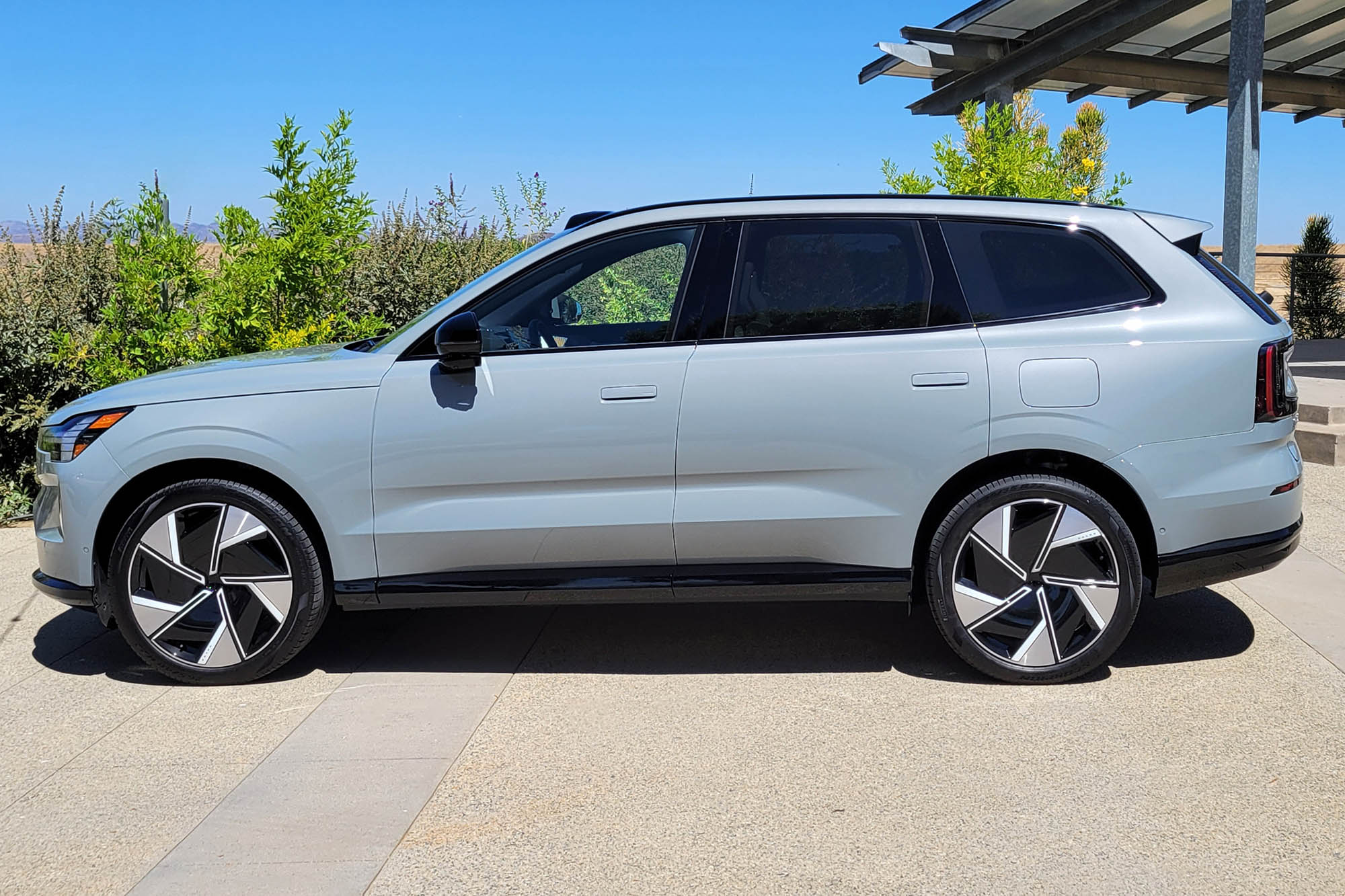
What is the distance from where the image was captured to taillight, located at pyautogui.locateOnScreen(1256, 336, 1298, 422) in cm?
425

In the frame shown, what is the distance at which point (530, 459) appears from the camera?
Result: 4.30m

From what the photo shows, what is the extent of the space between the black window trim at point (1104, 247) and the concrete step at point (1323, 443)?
16.0 ft

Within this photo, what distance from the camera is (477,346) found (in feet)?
14.0

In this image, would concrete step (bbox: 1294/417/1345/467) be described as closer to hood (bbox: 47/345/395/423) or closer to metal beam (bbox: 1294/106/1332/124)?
hood (bbox: 47/345/395/423)

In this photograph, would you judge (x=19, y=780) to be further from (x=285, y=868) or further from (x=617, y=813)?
(x=617, y=813)

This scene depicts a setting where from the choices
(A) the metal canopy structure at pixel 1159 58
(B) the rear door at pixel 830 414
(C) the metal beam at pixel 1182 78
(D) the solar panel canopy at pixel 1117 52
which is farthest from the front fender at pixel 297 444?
(C) the metal beam at pixel 1182 78

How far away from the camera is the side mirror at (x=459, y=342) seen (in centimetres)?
425

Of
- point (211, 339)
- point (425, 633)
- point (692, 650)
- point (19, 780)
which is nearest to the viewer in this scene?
point (19, 780)

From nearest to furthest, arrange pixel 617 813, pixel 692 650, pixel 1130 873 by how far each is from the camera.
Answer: pixel 1130 873, pixel 617 813, pixel 692 650

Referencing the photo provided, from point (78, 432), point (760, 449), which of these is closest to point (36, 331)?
point (78, 432)

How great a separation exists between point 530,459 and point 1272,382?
271 centimetres

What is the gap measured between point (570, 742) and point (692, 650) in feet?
3.52

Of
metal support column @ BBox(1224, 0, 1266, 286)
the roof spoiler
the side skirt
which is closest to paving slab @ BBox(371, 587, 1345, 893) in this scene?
the side skirt

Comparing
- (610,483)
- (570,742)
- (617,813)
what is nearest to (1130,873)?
(617,813)
